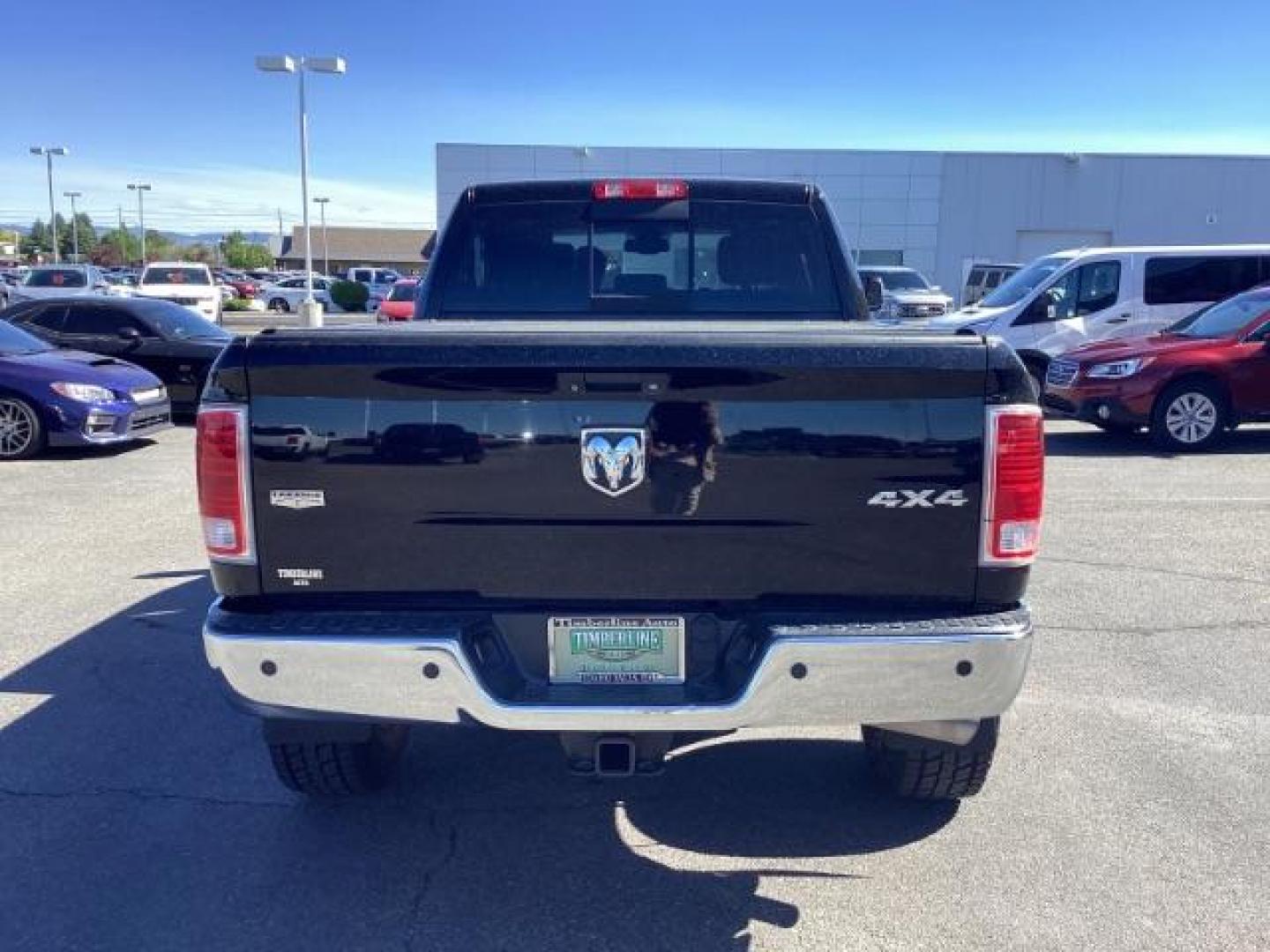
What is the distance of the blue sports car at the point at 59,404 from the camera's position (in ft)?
36.3

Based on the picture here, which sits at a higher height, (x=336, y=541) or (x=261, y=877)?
(x=336, y=541)

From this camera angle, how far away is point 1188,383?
38.4 feet

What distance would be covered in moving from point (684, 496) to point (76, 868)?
2.30 metres

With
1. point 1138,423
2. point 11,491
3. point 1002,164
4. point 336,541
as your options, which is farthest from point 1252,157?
point 336,541

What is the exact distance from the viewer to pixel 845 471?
9.73ft

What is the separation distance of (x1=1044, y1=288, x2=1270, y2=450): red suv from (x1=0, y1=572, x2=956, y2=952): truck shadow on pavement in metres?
8.75

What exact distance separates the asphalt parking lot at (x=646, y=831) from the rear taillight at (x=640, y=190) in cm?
233

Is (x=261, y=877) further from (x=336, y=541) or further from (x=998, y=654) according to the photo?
(x=998, y=654)

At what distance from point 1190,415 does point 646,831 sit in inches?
395

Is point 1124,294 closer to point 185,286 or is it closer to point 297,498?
point 297,498

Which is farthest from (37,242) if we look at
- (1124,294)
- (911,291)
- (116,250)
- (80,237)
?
(1124,294)

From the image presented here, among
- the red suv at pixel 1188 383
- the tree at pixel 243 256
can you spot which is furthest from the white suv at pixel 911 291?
the tree at pixel 243 256

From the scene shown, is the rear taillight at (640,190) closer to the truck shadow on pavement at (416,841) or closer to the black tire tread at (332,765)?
the truck shadow on pavement at (416,841)

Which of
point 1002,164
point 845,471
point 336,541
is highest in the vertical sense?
point 1002,164
